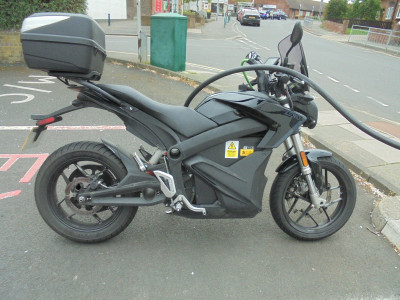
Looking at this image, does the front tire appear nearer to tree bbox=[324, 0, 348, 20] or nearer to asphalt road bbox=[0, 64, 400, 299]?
asphalt road bbox=[0, 64, 400, 299]

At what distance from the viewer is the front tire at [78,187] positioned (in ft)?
7.18

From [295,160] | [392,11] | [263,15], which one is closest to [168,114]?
[295,160]

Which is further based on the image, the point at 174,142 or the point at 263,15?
the point at 263,15

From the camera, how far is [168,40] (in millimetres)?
8273

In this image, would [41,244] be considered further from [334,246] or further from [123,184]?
[334,246]

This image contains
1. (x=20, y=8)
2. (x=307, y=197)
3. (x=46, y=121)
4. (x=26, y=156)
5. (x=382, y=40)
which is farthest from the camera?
(x=382, y=40)

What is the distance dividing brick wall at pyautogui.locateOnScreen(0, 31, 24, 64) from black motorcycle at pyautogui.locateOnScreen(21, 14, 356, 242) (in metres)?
7.54

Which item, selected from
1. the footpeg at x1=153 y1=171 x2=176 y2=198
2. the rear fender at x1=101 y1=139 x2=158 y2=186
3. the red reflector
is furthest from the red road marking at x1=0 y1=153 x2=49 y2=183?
the footpeg at x1=153 y1=171 x2=176 y2=198

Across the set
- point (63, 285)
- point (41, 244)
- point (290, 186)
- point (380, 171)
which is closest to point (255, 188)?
point (290, 186)

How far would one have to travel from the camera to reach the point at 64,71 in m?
2.02

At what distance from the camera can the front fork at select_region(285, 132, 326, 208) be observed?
91.9 inches

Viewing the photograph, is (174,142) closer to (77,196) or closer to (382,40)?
(77,196)

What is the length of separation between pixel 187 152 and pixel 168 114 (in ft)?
0.98

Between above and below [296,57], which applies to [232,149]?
below
